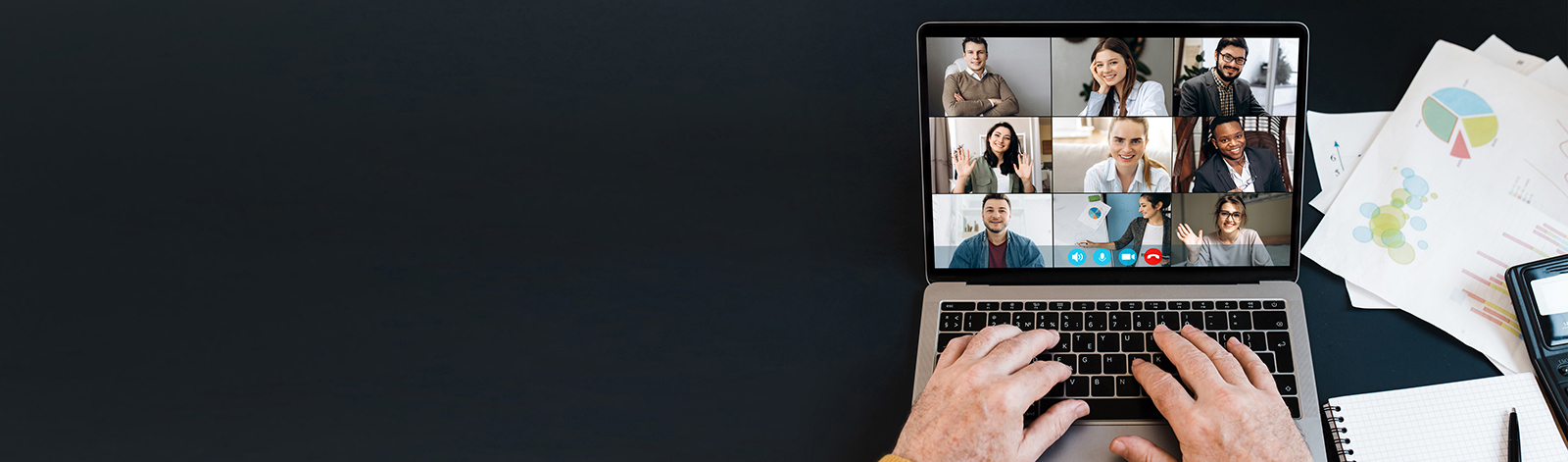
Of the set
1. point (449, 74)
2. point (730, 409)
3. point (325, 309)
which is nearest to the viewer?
point (730, 409)

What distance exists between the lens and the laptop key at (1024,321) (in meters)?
0.73

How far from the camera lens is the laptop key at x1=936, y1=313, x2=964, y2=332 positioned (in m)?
0.74

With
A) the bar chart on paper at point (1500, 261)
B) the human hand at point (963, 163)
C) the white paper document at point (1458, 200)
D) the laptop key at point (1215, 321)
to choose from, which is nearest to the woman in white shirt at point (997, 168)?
the human hand at point (963, 163)

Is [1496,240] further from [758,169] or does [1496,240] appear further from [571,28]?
[571,28]

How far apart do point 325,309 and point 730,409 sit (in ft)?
1.63

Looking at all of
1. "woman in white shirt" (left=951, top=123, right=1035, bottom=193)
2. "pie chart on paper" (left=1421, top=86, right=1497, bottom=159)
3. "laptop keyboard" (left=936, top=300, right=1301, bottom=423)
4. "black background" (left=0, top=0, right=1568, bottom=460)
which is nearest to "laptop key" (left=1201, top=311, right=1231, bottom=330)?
"laptop keyboard" (left=936, top=300, right=1301, bottom=423)

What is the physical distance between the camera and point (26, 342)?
0.88 m

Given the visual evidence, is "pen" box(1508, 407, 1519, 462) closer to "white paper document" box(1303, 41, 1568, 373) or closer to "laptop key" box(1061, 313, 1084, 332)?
"white paper document" box(1303, 41, 1568, 373)

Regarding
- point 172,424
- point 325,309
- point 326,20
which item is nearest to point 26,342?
point 172,424

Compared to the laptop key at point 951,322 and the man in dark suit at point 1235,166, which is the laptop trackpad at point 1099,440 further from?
the man in dark suit at point 1235,166

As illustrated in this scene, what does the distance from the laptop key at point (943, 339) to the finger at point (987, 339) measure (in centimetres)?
2

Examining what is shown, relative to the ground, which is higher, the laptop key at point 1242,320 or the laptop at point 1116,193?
the laptop at point 1116,193

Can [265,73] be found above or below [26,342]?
above

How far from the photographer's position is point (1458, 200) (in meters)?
0.76
